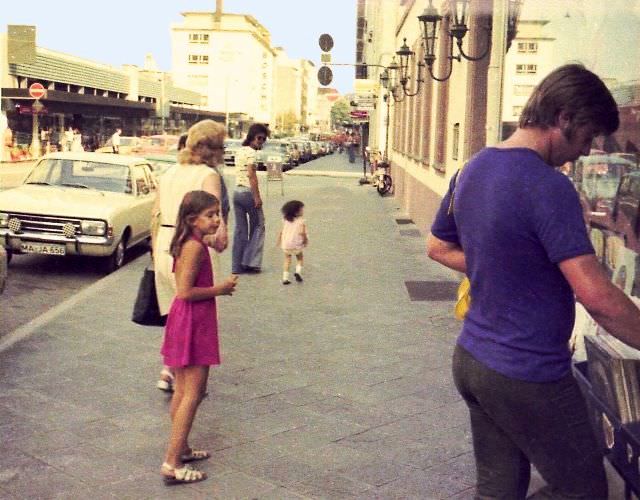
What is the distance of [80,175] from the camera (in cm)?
1239

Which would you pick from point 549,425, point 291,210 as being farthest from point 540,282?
point 291,210

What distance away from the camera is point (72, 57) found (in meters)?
51.5

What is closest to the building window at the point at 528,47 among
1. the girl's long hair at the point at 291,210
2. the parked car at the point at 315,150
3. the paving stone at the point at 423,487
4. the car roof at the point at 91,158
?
the girl's long hair at the point at 291,210

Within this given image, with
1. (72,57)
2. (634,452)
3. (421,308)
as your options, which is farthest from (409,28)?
(72,57)

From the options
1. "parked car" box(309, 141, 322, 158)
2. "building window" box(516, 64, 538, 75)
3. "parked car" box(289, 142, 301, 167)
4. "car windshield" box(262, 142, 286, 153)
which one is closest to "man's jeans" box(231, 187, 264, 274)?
"building window" box(516, 64, 538, 75)

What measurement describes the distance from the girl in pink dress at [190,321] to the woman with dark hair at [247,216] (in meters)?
6.42

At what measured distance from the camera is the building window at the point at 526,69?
751 centimetres

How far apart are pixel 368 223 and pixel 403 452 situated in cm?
1353

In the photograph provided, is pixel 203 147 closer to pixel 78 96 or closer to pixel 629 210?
pixel 629 210

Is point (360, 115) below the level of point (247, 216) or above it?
above

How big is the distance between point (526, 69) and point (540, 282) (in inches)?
227

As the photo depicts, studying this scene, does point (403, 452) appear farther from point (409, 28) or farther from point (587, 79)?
point (409, 28)

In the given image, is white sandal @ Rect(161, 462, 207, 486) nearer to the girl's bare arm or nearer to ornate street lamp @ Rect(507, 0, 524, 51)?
the girl's bare arm

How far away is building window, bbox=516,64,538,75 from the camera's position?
7.51 meters
